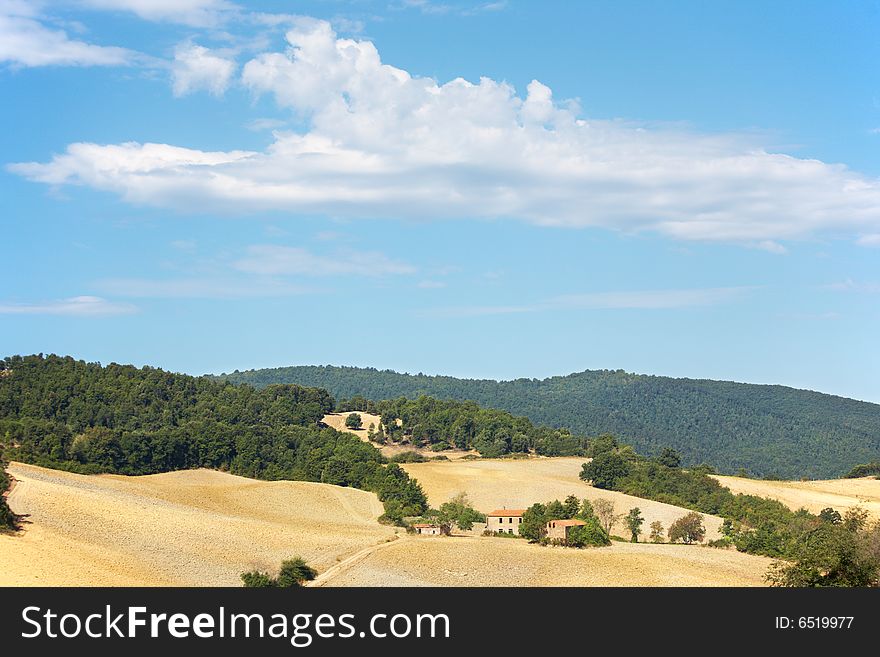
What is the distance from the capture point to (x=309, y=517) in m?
121

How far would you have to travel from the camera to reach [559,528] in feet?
354

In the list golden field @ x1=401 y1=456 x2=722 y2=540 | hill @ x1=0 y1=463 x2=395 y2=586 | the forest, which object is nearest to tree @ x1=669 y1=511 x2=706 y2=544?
golden field @ x1=401 y1=456 x2=722 y2=540

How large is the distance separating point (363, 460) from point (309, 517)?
3994 centimetres

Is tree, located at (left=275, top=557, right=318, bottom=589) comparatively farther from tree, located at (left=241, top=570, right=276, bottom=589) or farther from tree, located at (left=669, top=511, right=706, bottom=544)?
tree, located at (left=669, top=511, right=706, bottom=544)

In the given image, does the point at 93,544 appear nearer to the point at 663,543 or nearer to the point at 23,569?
the point at 23,569

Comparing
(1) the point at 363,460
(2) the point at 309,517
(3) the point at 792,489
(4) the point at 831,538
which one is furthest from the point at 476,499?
(4) the point at 831,538

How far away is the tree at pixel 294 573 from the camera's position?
73.4 meters

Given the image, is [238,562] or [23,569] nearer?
[23,569]

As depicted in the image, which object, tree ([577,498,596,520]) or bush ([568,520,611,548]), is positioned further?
tree ([577,498,596,520])

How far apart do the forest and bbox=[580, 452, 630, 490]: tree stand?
3564 centimetres

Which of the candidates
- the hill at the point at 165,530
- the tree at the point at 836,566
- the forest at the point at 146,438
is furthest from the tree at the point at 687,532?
the tree at the point at 836,566

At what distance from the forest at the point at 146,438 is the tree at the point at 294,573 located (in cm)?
4371

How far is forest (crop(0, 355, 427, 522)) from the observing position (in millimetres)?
142500

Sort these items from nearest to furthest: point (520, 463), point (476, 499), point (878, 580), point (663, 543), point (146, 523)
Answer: point (878, 580) → point (146, 523) → point (663, 543) → point (476, 499) → point (520, 463)
